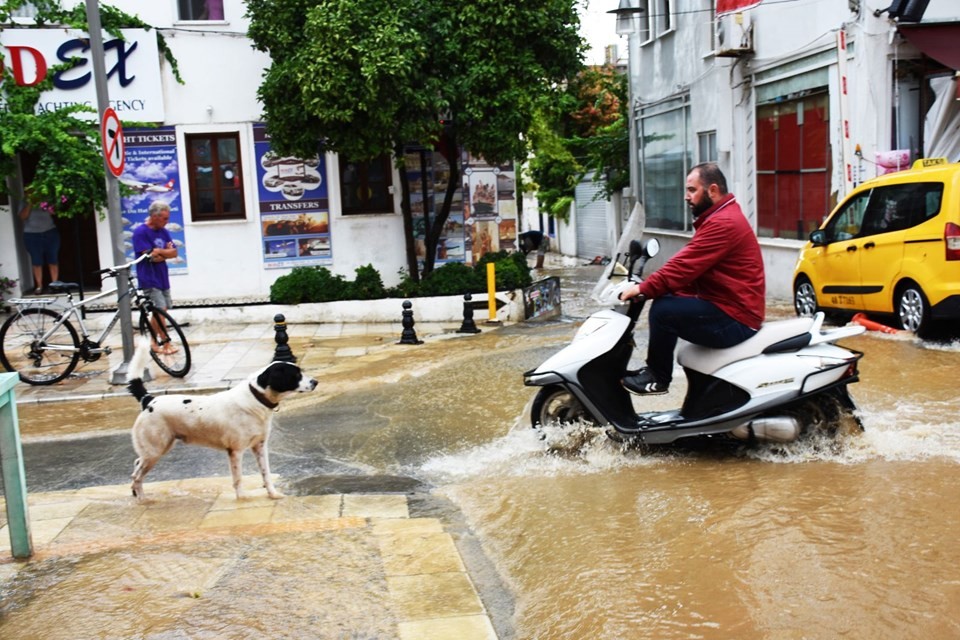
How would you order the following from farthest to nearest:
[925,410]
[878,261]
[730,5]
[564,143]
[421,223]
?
[564,143] < [421,223] < [730,5] < [878,261] < [925,410]

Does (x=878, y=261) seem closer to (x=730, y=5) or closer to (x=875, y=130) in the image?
(x=875, y=130)

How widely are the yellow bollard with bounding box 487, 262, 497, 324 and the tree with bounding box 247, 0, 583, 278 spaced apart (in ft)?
6.77

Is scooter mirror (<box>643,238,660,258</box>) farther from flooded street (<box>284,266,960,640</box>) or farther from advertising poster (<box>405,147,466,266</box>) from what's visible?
advertising poster (<box>405,147,466,266</box>)

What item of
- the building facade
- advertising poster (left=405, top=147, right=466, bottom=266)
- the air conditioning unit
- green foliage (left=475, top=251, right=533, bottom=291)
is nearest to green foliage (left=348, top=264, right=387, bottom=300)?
advertising poster (left=405, top=147, right=466, bottom=266)

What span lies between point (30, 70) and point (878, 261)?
13164mm

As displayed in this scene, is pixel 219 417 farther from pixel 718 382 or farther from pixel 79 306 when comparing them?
pixel 79 306

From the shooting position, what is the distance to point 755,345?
599 cm

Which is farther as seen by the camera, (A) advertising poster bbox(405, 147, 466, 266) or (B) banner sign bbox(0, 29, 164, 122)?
(A) advertising poster bbox(405, 147, 466, 266)

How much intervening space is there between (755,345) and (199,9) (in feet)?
44.5

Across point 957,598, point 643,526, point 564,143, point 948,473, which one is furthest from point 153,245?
point 564,143

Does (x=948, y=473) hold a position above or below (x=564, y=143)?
below

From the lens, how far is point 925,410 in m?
7.16

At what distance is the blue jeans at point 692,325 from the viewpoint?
5918mm

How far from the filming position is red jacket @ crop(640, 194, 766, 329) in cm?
588
